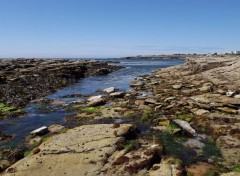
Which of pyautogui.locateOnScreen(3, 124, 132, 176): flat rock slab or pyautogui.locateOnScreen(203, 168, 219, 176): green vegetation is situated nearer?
pyautogui.locateOnScreen(203, 168, 219, 176): green vegetation

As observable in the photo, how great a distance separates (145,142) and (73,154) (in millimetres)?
6104

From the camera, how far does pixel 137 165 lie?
1923 centimetres

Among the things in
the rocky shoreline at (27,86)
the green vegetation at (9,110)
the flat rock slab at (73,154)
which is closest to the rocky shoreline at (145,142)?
the flat rock slab at (73,154)

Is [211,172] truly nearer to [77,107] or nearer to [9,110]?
[77,107]

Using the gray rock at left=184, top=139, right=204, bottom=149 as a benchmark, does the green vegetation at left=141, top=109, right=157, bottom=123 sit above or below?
above

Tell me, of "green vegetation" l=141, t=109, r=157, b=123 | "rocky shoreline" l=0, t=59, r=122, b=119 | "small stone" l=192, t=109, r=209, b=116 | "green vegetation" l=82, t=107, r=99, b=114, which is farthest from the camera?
"rocky shoreline" l=0, t=59, r=122, b=119

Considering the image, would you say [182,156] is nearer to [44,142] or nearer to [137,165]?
[137,165]

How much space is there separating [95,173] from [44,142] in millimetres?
7283

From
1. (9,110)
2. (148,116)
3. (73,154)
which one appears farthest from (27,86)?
(73,154)

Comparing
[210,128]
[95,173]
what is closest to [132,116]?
[210,128]

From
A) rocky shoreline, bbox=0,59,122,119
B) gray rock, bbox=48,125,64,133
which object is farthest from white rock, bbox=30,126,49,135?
rocky shoreline, bbox=0,59,122,119

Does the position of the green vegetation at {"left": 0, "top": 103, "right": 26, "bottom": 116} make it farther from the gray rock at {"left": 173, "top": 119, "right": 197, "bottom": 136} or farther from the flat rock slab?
the gray rock at {"left": 173, "top": 119, "right": 197, "bottom": 136}

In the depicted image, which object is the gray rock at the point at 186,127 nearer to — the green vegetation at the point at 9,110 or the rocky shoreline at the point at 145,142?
the rocky shoreline at the point at 145,142

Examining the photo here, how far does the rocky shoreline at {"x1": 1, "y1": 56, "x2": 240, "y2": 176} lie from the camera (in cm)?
1934
